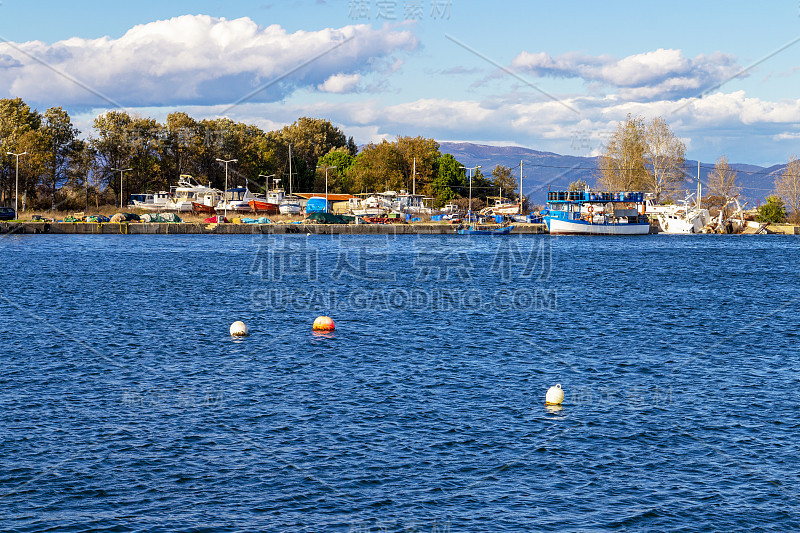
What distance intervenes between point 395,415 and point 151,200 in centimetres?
14692

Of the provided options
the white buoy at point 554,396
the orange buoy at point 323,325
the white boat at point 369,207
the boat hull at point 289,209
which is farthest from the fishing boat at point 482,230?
the white buoy at point 554,396

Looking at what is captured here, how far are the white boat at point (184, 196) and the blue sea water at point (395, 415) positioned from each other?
102101 millimetres

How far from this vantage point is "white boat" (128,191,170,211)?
529 feet

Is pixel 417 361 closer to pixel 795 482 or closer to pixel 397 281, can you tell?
pixel 795 482

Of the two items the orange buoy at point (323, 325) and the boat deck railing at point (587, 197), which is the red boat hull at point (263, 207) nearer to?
the boat deck railing at point (587, 197)

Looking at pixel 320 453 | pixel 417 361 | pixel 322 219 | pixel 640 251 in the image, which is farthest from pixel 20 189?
pixel 320 453

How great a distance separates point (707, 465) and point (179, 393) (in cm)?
1837

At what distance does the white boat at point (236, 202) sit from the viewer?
167300mm

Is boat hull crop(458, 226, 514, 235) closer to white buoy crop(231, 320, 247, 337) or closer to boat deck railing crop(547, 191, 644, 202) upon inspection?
boat deck railing crop(547, 191, 644, 202)

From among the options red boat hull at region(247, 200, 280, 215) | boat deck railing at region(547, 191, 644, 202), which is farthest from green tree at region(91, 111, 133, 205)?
boat deck railing at region(547, 191, 644, 202)

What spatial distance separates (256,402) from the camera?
28.1 metres

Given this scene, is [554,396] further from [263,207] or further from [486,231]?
[263,207]

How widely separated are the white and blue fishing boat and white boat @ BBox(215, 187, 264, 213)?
222 feet

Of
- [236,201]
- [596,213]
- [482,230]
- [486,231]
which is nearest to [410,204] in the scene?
[482,230]
